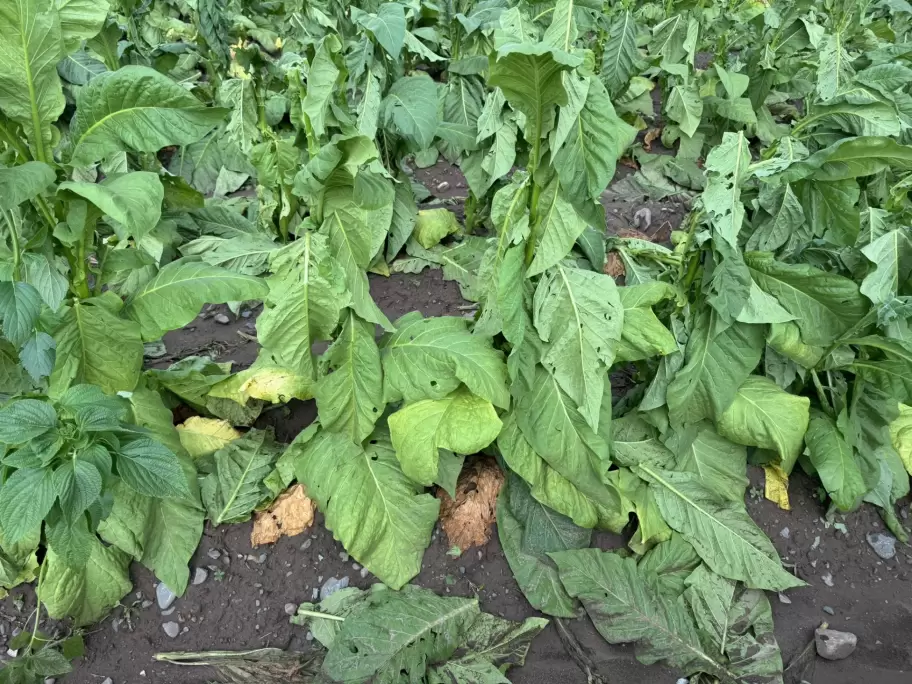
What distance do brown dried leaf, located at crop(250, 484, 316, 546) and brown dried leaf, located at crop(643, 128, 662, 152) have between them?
Answer: 404 cm

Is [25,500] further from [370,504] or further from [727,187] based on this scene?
[727,187]

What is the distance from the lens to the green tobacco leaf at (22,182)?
1.71 m

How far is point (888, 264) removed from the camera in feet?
7.72

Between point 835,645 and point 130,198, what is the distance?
298cm

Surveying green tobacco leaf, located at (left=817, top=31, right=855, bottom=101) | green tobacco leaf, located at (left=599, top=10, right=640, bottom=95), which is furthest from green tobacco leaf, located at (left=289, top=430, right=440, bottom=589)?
green tobacco leaf, located at (left=599, top=10, right=640, bottom=95)

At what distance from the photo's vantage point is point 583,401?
2295 millimetres

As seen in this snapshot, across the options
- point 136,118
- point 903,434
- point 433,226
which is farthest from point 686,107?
point 136,118

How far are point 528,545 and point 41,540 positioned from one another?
200cm

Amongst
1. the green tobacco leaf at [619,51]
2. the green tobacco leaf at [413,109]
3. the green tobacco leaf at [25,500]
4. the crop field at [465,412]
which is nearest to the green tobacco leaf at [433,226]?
the green tobacco leaf at [413,109]

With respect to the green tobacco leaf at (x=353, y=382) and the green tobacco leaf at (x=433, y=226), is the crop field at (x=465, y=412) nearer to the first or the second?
the green tobacco leaf at (x=353, y=382)

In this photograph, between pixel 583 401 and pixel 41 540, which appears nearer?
pixel 583 401

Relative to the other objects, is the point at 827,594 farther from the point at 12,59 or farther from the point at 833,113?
the point at 12,59

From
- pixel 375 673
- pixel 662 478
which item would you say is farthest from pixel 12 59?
pixel 662 478

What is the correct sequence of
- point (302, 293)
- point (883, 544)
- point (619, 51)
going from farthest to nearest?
1. point (619, 51)
2. point (883, 544)
3. point (302, 293)
